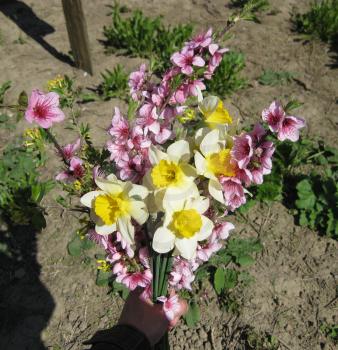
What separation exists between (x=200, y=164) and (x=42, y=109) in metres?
0.37

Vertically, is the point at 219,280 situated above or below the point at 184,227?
below

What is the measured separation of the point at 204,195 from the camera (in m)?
0.94

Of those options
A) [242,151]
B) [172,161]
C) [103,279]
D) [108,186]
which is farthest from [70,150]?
[103,279]

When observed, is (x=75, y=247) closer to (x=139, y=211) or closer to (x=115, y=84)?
(x=115, y=84)

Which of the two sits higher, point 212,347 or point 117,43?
point 117,43

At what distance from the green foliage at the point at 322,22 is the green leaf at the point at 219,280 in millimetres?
2587

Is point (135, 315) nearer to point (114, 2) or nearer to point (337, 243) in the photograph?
point (337, 243)

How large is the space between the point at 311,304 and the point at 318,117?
59.9 inches

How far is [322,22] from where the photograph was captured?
368 cm

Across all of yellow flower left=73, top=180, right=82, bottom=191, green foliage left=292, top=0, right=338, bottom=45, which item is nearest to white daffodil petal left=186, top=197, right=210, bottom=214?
yellow flower left=73, top=180, right=82, bottom=191

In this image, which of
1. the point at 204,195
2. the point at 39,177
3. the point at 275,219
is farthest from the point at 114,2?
the point at 204,195

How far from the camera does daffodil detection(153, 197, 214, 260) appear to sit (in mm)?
863

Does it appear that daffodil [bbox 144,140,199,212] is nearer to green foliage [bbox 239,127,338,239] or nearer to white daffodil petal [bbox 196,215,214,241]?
white daffodil petal [bbox 196,215,214,241]

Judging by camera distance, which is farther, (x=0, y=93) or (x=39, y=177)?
(x=0, y=93)
